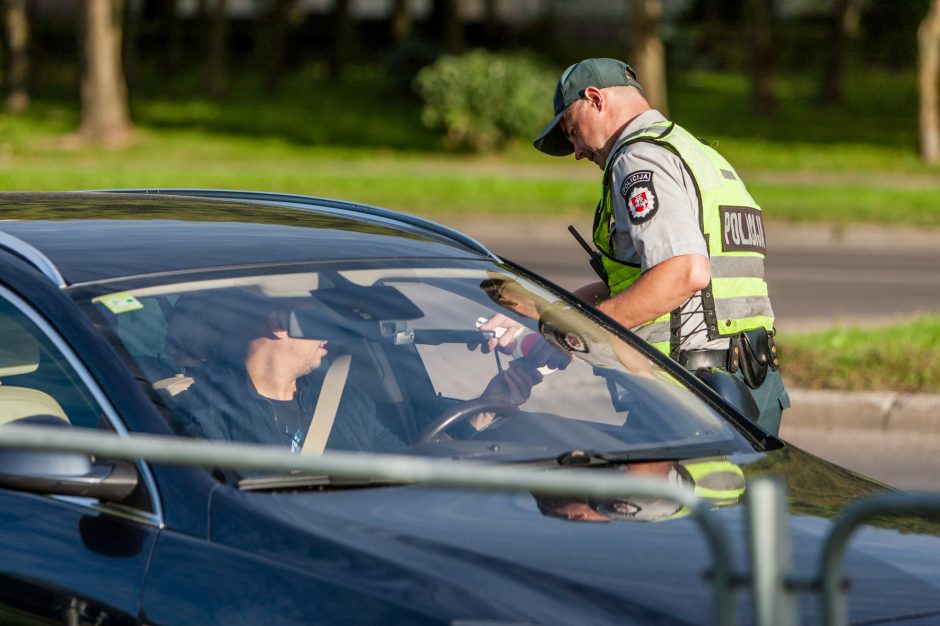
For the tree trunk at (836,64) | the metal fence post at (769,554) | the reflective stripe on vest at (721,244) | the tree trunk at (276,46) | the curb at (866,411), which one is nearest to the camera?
the metal fence post at (769,554)

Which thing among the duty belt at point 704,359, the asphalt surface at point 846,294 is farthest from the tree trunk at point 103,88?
the duty belt at point 704,359

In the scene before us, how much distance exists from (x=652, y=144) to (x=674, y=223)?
0.86 ft

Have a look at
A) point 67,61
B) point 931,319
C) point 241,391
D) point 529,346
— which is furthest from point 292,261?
point 67,61

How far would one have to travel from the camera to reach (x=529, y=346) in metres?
3.63

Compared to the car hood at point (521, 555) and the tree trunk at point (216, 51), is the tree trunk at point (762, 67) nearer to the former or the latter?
the tree trunk at point (216, 51)

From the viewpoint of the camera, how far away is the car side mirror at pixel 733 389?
4.28m

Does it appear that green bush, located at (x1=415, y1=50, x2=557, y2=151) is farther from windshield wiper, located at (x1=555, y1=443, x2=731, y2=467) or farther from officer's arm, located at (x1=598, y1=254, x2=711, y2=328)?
windshield wiper, located at (x1=555, y1=443, x2=731, y2=467)

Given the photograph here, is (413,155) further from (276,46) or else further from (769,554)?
(769,554)

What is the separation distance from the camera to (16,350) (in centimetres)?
378

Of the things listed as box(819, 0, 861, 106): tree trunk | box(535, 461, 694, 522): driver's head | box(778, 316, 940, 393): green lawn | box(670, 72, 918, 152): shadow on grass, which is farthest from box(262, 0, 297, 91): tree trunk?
box(535, 461, 694, 522): driver's head

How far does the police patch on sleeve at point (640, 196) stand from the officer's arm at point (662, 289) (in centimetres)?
16

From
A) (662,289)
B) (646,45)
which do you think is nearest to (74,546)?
(662,289)

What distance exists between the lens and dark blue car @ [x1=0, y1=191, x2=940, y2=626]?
8.43 feet

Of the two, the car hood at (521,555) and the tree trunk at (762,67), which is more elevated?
the tree trunk at (762,67)
